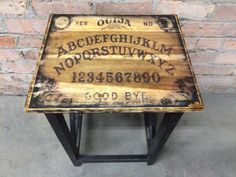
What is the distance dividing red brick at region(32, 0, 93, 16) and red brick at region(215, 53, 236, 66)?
1.98 feet

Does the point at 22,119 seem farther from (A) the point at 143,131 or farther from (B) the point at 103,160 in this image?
(A) the point at 143,131

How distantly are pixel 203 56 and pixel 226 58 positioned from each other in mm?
106

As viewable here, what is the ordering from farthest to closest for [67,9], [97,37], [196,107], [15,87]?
[15,87], [67,9], [97,37], [196,107]

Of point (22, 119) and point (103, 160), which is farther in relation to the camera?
point (22, 119)

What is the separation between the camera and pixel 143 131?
121 centimetres

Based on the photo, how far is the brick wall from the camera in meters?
0.95

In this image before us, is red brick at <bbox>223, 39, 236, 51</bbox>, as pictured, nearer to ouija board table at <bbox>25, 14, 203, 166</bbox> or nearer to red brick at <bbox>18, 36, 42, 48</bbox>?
ouija board table at <bbox>25, 14, 203, 166</bbox>

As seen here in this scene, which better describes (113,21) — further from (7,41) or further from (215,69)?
(215,69)

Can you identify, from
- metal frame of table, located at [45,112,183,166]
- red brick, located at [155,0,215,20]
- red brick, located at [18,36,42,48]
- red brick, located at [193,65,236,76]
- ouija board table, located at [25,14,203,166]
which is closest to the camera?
ouija board table, located at [25,14,203,166]

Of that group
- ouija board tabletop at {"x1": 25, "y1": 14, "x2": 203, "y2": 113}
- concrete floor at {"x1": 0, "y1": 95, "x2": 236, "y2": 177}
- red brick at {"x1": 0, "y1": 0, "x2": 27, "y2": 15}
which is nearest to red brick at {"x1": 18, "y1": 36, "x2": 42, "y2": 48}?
red brick at {"x1": 0, "y1": 0, "x2": 27, "y2": 15}

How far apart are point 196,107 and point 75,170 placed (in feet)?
2.07

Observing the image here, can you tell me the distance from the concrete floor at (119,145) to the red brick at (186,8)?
0.50m

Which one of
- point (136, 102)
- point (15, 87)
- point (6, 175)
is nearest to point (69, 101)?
point (136, 102)

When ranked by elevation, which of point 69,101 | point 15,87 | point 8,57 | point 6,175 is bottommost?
point 6,175
